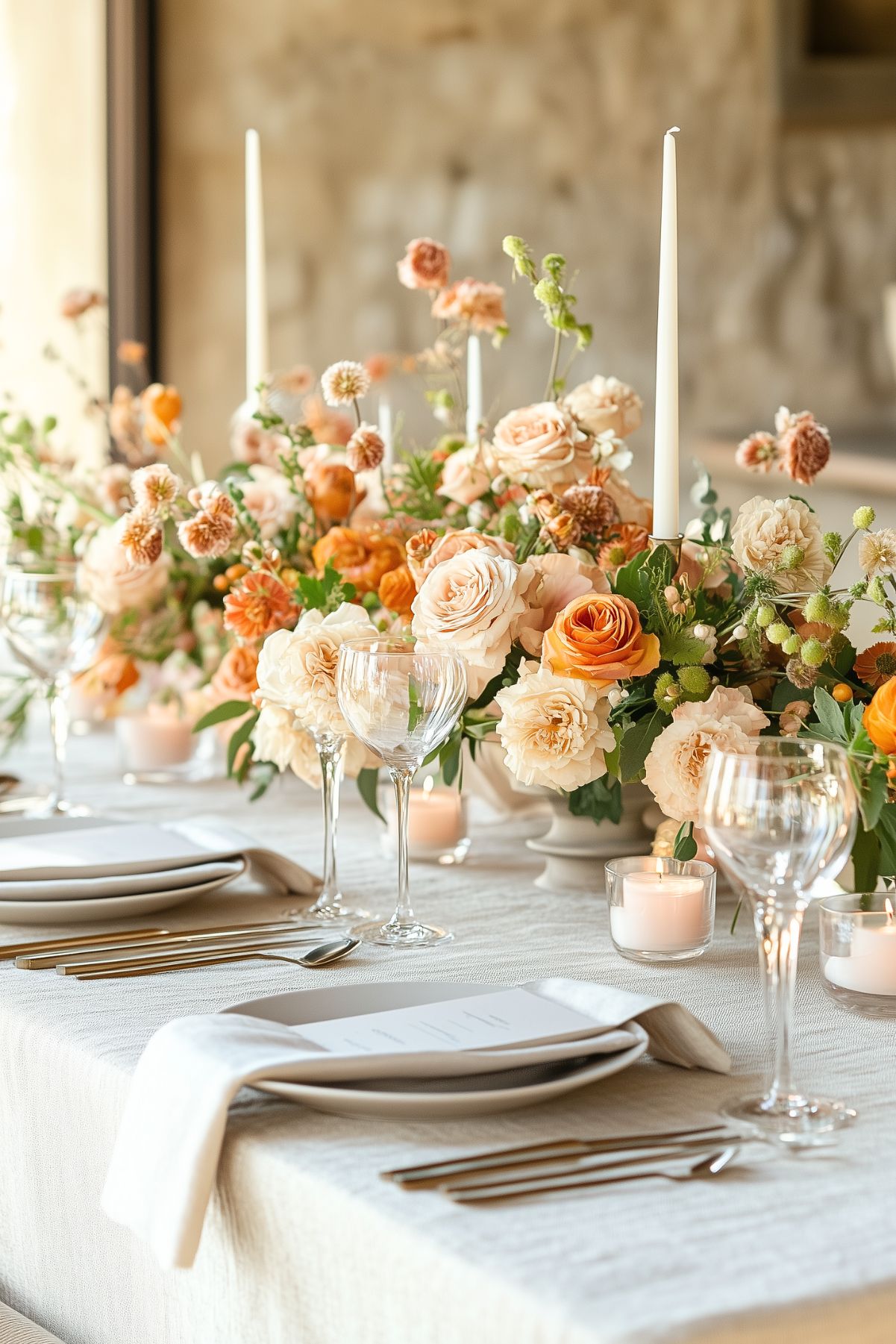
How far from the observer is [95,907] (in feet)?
3.72

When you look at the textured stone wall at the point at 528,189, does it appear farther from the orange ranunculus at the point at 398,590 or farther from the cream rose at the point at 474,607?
the cream rose at the point at 474,607

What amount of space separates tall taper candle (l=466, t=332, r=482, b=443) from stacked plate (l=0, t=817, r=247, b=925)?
446 mm

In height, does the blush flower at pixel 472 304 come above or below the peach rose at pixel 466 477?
above

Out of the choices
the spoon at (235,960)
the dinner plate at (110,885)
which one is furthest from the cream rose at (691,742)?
the dinner plate at (110,885)

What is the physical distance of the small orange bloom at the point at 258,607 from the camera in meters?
1.30

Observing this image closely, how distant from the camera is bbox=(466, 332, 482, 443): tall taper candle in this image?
147cm

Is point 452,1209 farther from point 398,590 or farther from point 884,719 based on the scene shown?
point 398,590

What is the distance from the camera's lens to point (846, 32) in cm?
422

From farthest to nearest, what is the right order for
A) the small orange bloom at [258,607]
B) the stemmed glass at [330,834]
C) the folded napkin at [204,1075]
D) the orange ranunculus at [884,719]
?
1. the small orange bloom at [258,607]
2. the stemmed glass at [330,834]
3. the orange ranunculus at [884,719]
4. the folded napkin at [204,1075]

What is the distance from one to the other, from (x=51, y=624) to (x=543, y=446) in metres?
0.48

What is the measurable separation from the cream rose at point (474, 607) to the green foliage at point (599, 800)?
136 millimetres

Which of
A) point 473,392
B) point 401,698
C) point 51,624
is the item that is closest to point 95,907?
point 401,698

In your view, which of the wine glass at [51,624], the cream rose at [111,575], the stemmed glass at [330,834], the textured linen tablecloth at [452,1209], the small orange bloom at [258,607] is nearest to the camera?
the textured linen tablecloth at [452,1209]

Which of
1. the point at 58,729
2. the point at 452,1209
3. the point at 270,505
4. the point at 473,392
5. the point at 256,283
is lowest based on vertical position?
the point at 452,1209
